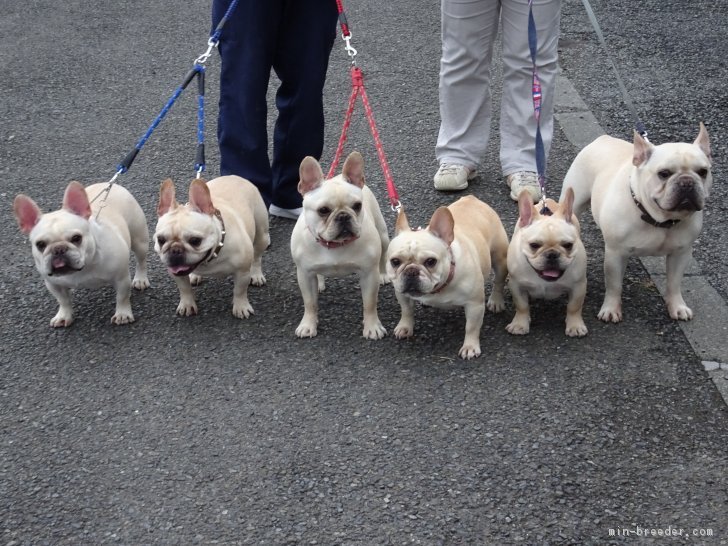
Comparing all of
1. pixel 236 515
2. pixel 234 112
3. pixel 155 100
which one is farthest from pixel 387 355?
pixel 155 100

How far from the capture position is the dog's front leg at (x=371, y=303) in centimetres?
429

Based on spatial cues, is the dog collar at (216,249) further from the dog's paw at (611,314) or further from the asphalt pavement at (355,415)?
the dog's paw at (611,314)

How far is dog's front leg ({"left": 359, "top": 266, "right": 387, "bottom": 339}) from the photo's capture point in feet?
14.1

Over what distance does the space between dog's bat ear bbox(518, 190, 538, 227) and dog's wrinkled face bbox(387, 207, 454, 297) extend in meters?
0.40

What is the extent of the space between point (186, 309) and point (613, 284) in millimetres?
2175

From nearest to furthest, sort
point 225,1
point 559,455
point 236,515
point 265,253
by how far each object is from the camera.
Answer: point 236,515 → point 559,455 → point 225,1 → point 265,253

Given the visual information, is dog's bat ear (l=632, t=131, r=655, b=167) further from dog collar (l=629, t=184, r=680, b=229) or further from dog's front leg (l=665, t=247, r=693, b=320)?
dog's front leg (l=665, t=247, r=693, b=320)

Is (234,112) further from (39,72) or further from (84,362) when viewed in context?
(39,72)

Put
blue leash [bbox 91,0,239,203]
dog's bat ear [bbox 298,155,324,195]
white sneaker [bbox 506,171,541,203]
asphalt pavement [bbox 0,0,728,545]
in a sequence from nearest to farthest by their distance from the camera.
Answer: asphalt pavement [bbox 0,0,728,545] < dog's bat ear [bbox 298,155,324,195] < blue leash [bbox 91,0,239,203] < white sneaker [bbox 506,171,541,203]

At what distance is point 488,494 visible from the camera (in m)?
3.32

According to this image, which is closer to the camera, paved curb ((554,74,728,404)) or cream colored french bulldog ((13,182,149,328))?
paved curb ((554,74,728,404))

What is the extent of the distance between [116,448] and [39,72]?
5.77m

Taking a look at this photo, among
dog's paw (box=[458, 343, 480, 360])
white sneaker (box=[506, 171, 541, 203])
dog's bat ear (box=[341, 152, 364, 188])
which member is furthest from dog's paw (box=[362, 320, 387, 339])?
white sneaker (box=[506, 171, 541, 203])

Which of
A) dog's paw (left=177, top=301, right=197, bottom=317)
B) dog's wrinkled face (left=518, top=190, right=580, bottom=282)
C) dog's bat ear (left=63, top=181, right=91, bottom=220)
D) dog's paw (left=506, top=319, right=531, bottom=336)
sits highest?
dog's wrinkled face (left=518, top=190, right=580, bottom=282)
